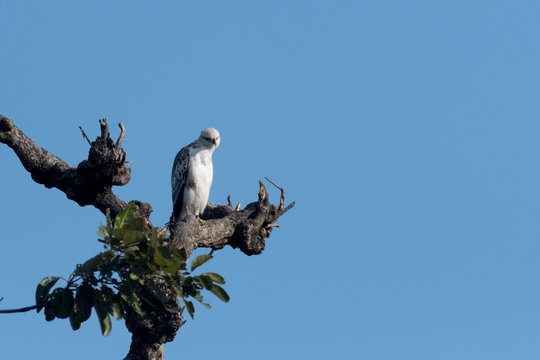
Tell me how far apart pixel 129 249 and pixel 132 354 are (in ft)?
6.14

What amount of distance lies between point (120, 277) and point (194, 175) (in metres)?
4.96

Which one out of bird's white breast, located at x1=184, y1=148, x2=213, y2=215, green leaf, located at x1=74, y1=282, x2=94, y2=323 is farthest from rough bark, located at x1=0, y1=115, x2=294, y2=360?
green leaf, located at x1=74, y1=282, x2=94, y2=323

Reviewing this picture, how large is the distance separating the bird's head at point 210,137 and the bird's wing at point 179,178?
0.27 metres

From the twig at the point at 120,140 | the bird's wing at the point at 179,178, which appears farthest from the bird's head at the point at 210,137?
the twig at the point at 120,140

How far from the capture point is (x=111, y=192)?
27.0ft

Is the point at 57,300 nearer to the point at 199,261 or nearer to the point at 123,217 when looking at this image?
the point at 123,217

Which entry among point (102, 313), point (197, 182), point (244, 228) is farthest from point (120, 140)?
point (102, 313)

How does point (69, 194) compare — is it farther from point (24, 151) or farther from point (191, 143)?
point (191, 143)

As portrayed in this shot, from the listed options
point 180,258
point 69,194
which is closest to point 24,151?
point 69,194

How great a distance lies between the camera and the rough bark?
764cm

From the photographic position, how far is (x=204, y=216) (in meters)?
9.98

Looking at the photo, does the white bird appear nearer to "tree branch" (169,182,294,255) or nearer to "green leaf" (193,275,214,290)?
"tree branch" (169,182,294,255)

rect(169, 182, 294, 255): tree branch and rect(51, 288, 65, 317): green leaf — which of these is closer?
rect(51, 288, 65, 317): green leaf

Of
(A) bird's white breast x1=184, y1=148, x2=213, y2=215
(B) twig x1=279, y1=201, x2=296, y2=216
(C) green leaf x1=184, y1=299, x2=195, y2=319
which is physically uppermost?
(A) bird's white breast x1=184, y1=148, x2=213, y2=215
